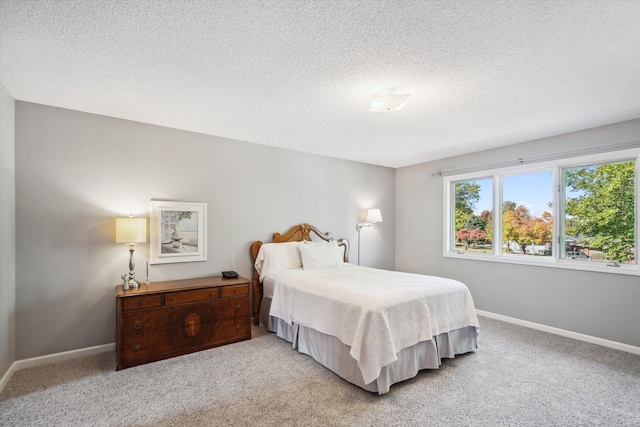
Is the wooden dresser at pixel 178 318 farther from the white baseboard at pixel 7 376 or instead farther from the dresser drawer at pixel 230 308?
the white baseboard at pixel 7 376

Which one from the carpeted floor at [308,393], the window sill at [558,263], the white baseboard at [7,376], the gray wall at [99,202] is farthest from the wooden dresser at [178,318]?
the window sill at [558,263]

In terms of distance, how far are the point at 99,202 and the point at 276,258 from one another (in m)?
2.07

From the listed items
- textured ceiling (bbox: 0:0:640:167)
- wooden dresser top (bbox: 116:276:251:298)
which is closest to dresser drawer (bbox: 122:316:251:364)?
wooden dresser top (bbox: 116:276:251:298)

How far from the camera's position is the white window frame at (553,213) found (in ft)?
10.9

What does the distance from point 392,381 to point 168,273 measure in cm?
270

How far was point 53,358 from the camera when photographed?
115 inches

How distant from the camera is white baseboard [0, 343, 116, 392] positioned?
2645 mm

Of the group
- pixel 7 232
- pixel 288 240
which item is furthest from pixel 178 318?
pixel 288 240

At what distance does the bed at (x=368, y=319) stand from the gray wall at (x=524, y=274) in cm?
148

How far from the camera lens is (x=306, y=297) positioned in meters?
3.10

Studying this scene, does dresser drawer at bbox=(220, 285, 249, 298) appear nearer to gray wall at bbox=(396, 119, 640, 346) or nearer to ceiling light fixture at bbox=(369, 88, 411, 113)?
ceiling light fixture at bbox=(369, 88, 411, 113)

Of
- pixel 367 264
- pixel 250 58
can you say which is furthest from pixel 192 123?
pixel 367 264

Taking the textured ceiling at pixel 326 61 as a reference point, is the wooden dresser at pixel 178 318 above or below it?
below

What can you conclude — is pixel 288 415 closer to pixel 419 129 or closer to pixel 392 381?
pixel 392 381
